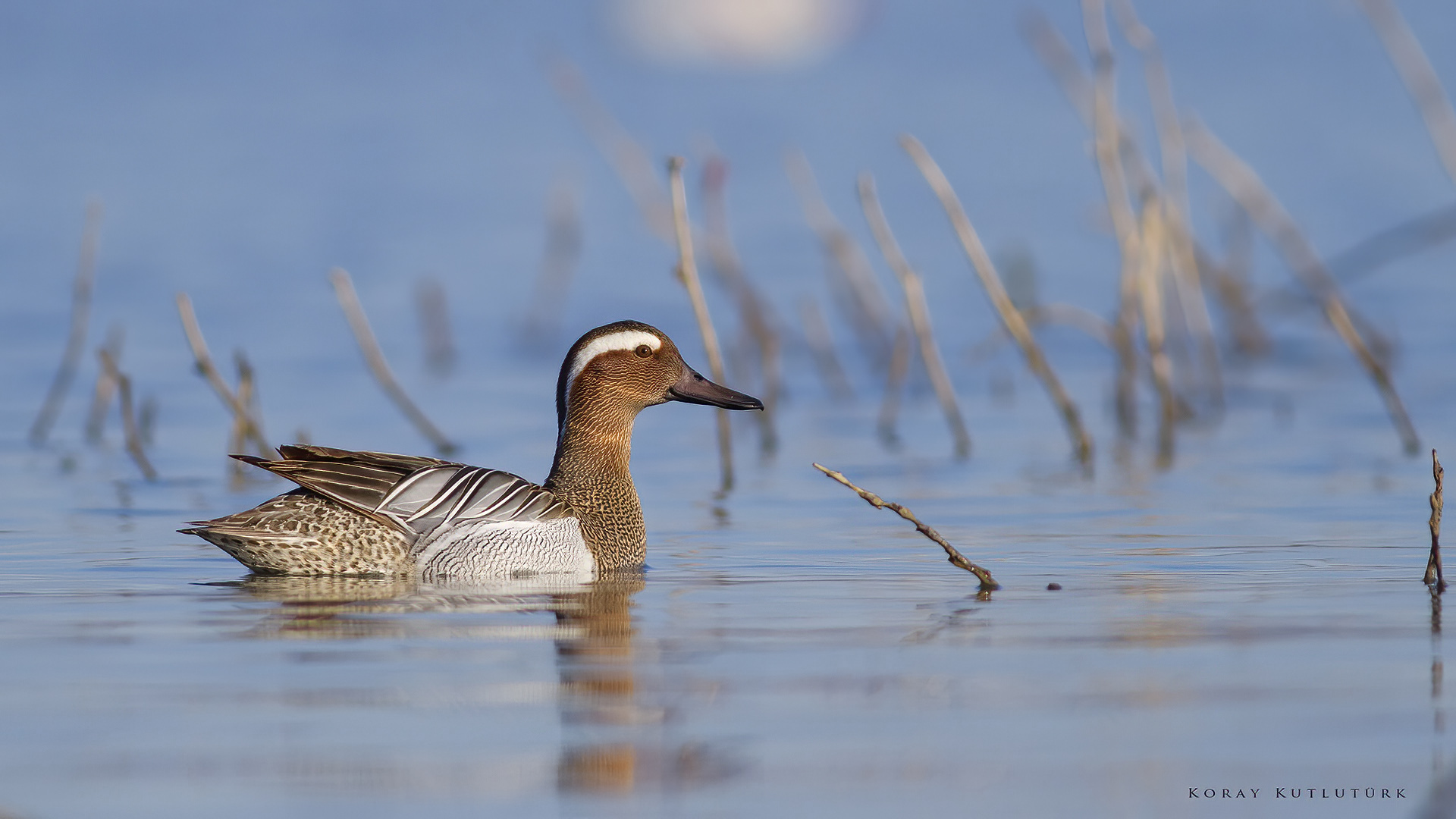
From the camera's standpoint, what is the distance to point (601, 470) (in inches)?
339

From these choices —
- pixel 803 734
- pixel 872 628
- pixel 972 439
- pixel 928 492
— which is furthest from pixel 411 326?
pixel 803 734

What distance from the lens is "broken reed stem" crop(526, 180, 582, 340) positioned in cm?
1817

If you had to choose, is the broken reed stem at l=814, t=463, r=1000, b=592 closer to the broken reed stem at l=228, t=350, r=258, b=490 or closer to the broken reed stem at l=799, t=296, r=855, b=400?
the broken reed stem at l=228, t=350, r=258, b=490

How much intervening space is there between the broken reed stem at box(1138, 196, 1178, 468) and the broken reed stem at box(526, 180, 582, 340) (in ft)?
22.9

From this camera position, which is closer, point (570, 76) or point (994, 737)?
point (994, 737)

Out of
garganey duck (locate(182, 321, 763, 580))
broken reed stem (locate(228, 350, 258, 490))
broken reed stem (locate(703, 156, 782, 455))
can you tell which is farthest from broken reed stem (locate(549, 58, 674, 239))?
garganey duck (locate(182, 321, 763, 580))

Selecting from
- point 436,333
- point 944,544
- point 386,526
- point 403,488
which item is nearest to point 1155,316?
point 944,544

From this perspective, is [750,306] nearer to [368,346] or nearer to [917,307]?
[917,307]

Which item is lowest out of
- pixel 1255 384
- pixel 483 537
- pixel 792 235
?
pixel 483 537

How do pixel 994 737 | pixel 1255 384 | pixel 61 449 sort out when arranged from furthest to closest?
pixel 1255 384 < pixel 61 449 < pixel 994 737

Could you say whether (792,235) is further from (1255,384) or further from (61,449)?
(61,449)

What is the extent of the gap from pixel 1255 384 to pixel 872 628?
31.7 feet

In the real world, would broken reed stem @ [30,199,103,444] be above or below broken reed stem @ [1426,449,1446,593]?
above

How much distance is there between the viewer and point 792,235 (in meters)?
25.3
